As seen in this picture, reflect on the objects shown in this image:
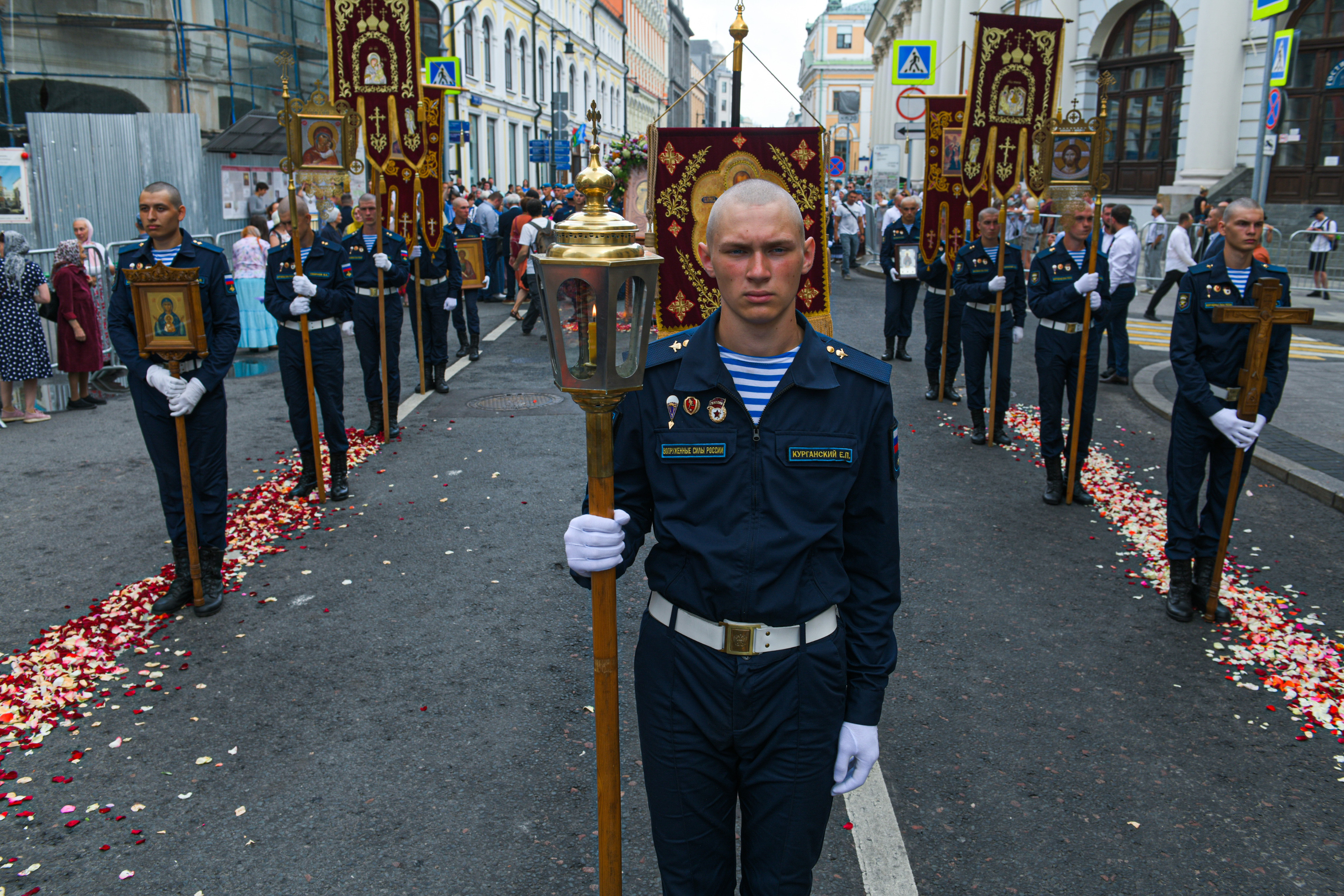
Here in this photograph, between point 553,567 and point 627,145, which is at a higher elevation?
point 627,145

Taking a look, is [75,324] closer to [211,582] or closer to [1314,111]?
[211,582]

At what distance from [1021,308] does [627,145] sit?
204 inches

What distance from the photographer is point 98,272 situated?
12703mm

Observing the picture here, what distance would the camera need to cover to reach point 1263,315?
569 centimetres

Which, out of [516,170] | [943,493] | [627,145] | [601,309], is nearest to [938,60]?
[516,170]

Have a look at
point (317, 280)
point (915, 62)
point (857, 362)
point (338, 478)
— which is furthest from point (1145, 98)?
point (857, 362)

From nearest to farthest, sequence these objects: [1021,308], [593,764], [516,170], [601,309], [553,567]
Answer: [601,309]
[593,764]
[553,567]
[1021,308]
[516,170]

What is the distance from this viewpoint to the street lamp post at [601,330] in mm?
2408

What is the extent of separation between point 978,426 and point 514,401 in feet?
16.6

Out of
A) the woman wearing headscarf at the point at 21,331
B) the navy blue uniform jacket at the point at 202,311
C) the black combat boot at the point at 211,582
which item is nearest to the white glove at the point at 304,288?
the navy blue uniform jacket at the point at 202,311

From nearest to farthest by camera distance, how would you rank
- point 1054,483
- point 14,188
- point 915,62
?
point 1054,483 → point 14,188 → point 915,62

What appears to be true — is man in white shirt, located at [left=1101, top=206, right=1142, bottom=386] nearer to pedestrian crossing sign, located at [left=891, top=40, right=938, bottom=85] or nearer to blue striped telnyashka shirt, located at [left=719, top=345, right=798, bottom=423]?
blue striped telnyashka shirt, located at [left=719, top=345, right=798, bottom=423]

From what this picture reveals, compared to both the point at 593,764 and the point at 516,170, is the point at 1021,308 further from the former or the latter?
the point at 516,170

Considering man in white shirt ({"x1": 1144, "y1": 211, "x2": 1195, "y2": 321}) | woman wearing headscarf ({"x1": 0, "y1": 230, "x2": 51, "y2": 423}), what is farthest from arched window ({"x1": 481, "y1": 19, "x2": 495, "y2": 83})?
woman wearing headscarf ({"x1": 0, "y1": 230, "x2": 51, "y2": 423})
